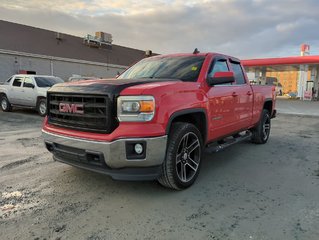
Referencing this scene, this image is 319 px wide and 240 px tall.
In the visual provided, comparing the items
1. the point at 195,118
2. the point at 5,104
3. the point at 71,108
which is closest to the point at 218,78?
the point at 195,118

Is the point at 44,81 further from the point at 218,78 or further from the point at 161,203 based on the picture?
the point at 161,203

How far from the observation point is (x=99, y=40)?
31.9 meters

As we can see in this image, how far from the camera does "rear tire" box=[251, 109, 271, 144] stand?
23.2ft

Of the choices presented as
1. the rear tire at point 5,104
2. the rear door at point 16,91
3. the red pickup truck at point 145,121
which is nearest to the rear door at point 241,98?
the red pickup truck at point 145,121

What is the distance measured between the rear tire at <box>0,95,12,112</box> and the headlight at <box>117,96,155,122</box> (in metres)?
12.1

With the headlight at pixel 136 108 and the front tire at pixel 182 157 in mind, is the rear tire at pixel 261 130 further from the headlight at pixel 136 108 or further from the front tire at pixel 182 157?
the headlight at pixel 136 108

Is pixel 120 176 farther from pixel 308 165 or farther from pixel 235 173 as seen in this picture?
pixel 308 165

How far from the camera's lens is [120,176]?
350cm

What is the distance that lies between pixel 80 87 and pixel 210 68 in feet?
6.98

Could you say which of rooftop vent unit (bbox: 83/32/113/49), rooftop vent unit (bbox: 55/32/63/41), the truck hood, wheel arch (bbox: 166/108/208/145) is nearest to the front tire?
wheel arch (bbox: 166/108/208/145)

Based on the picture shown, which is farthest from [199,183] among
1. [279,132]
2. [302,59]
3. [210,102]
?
[302,59]

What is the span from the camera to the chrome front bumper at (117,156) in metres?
3.43

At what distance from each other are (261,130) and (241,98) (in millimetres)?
1863

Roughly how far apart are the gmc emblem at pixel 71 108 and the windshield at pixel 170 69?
1.41m
